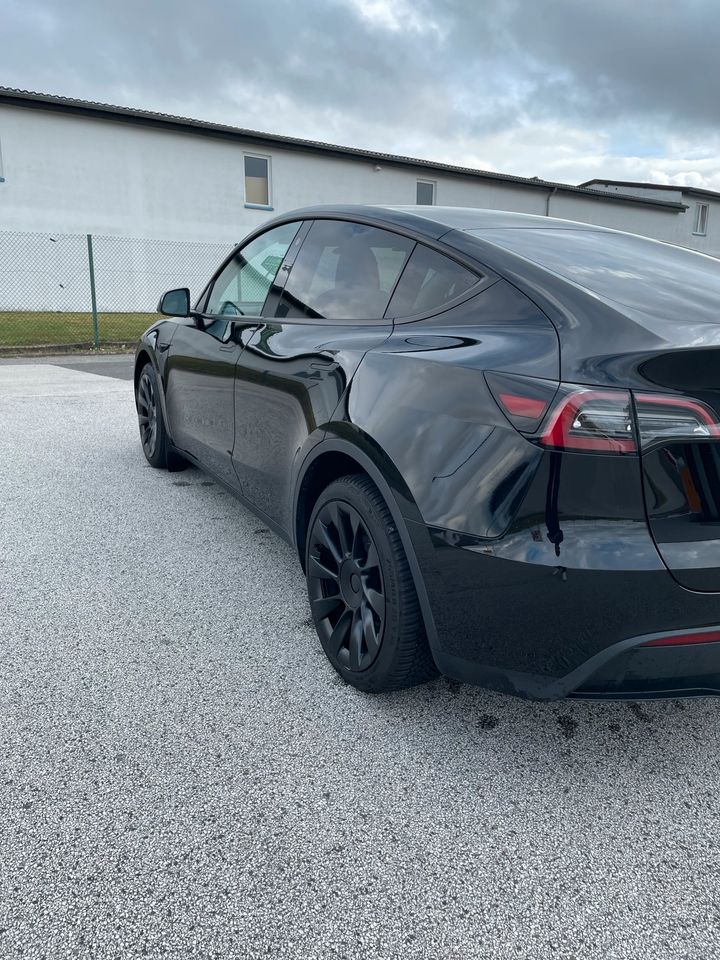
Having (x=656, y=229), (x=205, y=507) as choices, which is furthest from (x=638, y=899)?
(x=656, y=229)

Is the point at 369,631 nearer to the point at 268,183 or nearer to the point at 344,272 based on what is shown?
the point at 344,272

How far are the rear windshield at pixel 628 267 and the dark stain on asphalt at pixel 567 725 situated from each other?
1266 mm

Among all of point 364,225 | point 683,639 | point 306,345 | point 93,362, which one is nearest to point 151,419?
point 306,345

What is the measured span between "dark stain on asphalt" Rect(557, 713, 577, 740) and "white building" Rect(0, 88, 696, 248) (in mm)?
18019

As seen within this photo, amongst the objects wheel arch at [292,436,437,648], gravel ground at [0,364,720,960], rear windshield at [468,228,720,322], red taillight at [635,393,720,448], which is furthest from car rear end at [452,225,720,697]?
gravel ground at [0,364,720,960]

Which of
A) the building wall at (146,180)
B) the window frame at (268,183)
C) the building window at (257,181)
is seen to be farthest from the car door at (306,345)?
the building window at (257,181)

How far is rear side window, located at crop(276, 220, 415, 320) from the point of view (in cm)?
251

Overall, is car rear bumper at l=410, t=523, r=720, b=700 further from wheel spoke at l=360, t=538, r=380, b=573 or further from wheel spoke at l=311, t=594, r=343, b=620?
wheel spoke at l=311, t=594, r=343, b=620

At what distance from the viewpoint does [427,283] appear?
2.31 m

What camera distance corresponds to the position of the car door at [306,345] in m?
2.46

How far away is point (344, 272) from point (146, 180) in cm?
1876

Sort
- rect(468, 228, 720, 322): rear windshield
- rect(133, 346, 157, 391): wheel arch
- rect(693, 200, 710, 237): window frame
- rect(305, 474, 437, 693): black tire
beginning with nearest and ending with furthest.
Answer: rect(468, 228, 720, 322): rear windshield, rect(305, 474, 437, 693): black tire, rect(133, 346, 157, 391): wheel arch, rect(693, 200, 710, 237): window frame

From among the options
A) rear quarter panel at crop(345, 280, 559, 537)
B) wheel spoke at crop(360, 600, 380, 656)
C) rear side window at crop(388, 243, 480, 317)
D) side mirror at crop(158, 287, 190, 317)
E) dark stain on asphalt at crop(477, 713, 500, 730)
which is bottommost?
dark stain on asphalt at crop(477, 713, 500, 730)

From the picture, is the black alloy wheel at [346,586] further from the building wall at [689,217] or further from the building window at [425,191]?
the building wall at [689,217]
